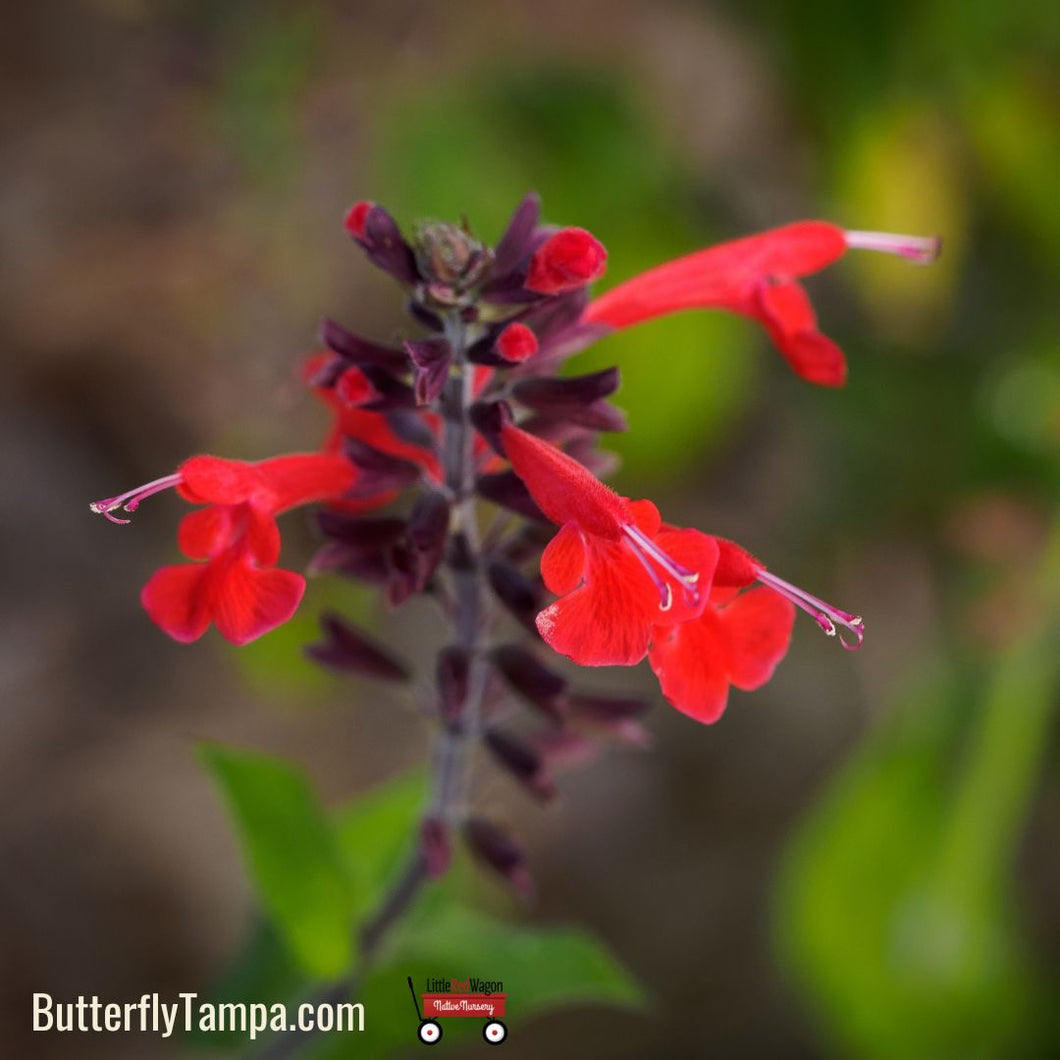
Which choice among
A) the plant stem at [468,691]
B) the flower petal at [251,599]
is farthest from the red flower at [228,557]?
the plant stem at [468,691]

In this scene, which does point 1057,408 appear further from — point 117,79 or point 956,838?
point 117,79

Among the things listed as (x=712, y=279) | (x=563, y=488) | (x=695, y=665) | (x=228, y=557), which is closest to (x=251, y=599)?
(x=228, y=557)

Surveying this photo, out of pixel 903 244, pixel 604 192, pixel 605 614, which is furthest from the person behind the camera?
pixel 604 192

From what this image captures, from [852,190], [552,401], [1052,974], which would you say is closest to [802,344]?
[552,401]

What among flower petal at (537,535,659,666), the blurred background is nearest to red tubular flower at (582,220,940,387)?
flower petal at (537,535,659,666)

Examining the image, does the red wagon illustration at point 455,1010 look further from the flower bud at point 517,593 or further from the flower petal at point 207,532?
the flower petal at point 207,532

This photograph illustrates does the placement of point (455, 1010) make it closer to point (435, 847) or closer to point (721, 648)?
point (435, 847)

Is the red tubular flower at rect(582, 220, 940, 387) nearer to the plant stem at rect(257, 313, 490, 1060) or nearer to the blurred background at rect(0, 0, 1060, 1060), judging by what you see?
the plant stem at rect(257, 313, 490, 1060)
